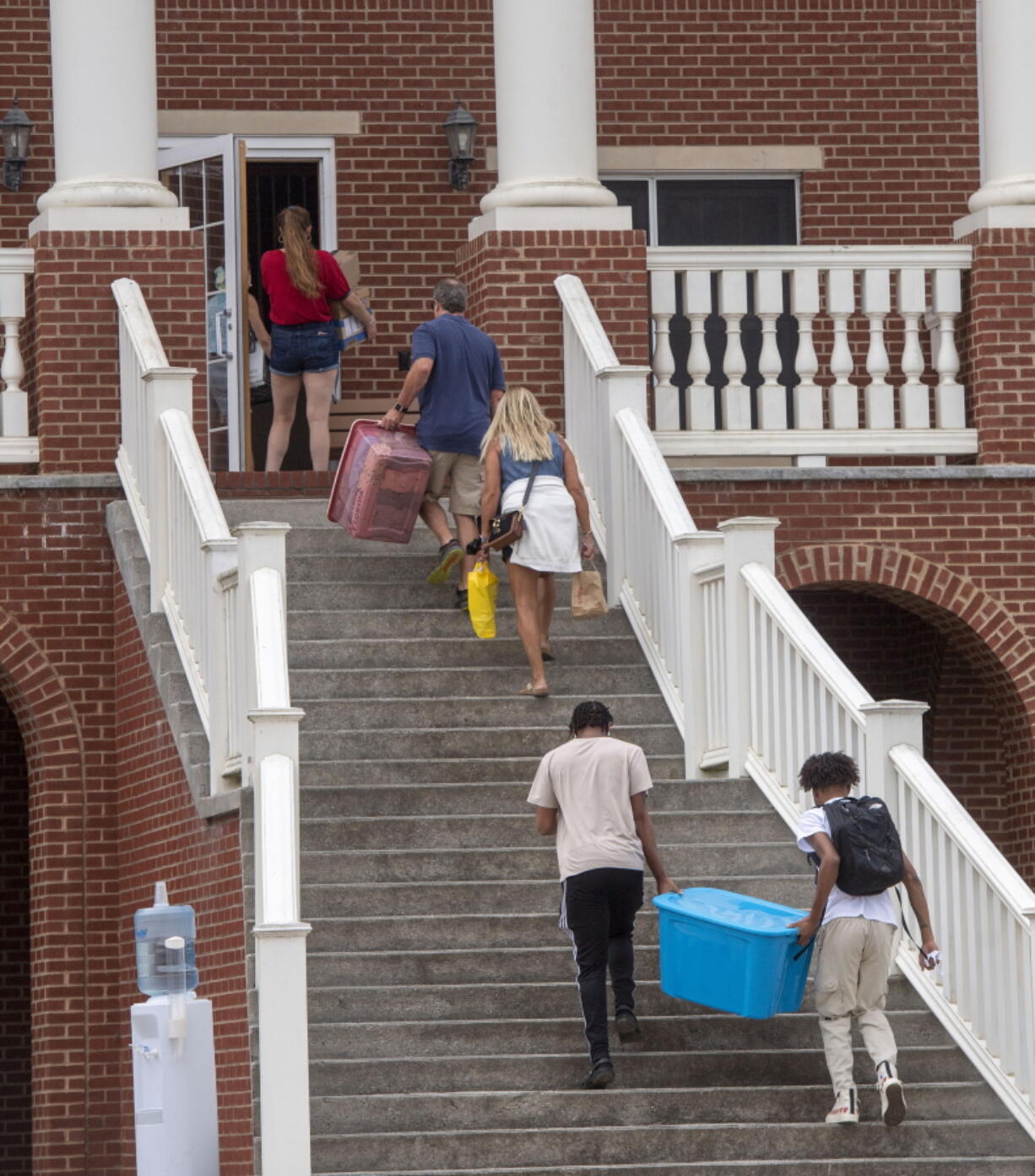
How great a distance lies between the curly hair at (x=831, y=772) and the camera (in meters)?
10.1

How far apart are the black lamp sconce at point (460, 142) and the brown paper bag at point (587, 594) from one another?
5.31 m

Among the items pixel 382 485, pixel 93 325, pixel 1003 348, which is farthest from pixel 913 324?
pixel 93 325

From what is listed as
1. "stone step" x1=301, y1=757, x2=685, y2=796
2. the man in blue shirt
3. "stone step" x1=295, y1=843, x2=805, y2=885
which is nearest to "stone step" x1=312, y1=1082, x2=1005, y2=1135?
"stone step" x1=295, y1=843, x2=805, y2=885

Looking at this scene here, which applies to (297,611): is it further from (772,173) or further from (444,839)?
(772,173)

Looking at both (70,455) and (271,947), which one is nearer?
(271,947)

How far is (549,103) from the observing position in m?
14.9

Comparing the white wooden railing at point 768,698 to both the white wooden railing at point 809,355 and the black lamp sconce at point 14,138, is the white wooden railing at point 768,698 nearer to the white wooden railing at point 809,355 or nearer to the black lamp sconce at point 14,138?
the white wooden railing at point 809,355

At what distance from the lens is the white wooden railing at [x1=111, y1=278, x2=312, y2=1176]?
31.2ft

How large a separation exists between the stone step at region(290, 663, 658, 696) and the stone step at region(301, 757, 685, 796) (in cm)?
55

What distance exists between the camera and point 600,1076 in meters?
10.1

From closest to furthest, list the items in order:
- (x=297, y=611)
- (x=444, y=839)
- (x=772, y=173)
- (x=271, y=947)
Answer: (x=271, y=947)
(x=444, y=839)
(x=297, y=611)
(x=772, y=173)

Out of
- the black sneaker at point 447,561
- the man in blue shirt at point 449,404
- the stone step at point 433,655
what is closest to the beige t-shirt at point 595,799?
the stone step at point 433,655

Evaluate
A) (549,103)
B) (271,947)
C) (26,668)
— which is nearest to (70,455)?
(26,668)

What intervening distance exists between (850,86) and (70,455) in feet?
20.4
